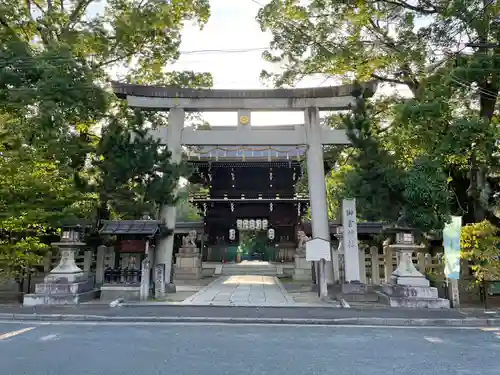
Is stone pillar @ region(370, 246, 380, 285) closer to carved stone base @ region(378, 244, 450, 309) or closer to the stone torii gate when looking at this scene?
the stone torii gate

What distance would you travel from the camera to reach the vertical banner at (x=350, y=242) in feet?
42.8

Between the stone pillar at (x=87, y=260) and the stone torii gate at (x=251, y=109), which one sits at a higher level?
the stone torii gate at (x=251, y=109)

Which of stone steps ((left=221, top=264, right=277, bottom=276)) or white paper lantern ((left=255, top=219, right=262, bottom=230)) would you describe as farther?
white paper lantern ((left=255, top=219, right=262, bottom=230))

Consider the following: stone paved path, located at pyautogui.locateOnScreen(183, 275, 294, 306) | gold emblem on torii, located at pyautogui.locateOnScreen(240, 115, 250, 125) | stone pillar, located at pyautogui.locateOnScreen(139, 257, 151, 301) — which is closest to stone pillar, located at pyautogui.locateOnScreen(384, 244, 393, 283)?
stone paved path, located at pyautogui.locateOnScreen(183, 275, 294, 306)

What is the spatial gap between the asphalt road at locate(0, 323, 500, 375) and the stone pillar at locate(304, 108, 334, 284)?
6296 millimetres

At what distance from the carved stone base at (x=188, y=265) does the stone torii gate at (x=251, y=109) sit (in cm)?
892

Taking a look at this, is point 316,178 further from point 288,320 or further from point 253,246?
point 253,246

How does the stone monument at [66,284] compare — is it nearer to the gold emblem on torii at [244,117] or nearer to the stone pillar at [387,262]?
the gold emblem on torii at [244,117]

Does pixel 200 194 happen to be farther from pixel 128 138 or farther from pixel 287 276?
pixel 128 138

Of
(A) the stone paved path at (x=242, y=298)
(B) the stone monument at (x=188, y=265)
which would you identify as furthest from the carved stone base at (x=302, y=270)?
(B) the stone monument at (x=188, y=265)

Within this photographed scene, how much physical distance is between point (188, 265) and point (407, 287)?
13651mm

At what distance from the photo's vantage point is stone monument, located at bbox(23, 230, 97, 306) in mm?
11383

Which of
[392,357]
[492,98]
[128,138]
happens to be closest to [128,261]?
[128,138]

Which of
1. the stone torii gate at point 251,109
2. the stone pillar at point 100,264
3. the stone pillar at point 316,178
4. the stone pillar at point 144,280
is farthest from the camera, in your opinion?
the stone torii gate at point 251,109
